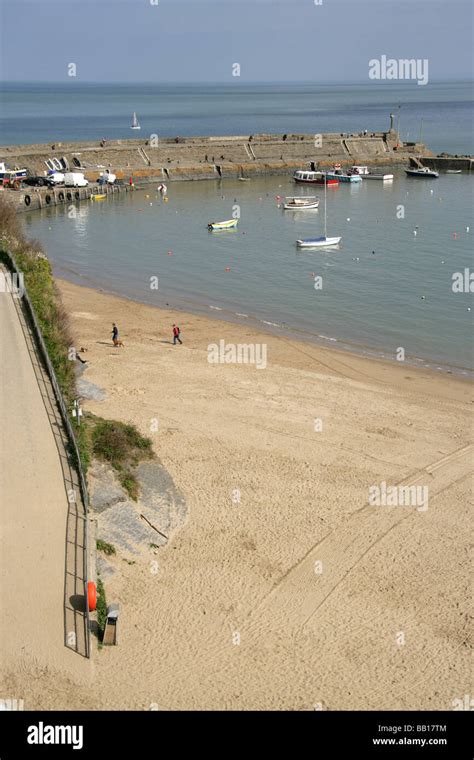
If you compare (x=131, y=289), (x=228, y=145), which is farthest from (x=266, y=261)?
(x=228, y=145)

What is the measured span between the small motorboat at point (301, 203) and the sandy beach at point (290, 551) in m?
37.0

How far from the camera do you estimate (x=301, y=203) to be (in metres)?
62.5

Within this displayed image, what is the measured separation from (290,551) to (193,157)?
6875 centimetres

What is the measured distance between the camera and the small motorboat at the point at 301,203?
62.5 m

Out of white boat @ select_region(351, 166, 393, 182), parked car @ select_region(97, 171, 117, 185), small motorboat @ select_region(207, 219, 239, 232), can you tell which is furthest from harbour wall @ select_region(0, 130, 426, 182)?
small motorboat @ select_region(207, 219, 239, 232)

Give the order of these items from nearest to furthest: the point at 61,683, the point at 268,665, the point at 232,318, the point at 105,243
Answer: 1. the point at 61,683
2. the point at 268,665
3. the point at 232,318
4. the point at 105,243

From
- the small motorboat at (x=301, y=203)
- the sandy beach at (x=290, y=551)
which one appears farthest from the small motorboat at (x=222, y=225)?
the sandy beach at (x=290, y=551)

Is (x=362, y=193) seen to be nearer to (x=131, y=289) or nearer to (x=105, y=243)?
(x=105, y=243)

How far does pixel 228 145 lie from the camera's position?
82.8m

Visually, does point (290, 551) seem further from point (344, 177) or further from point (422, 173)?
point (422, 173)

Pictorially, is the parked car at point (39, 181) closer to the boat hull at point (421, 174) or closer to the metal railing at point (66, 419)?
the boat hull at point (421, 174)

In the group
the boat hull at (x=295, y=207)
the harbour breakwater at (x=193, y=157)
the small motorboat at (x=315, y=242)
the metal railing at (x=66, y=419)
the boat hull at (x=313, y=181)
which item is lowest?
the metal railing at (x=66, y=419)

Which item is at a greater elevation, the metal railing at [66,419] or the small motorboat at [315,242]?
the small motorboat at [315,242]

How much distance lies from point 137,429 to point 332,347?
39.3ft
